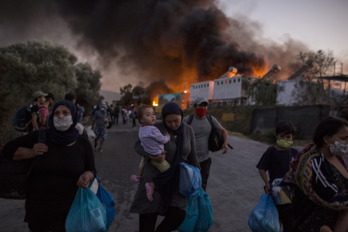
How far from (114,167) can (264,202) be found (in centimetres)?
561

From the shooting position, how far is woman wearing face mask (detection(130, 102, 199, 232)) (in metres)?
2.42

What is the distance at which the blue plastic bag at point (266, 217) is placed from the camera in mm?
2070

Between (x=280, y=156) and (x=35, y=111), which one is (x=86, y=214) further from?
(x=35, y=111)

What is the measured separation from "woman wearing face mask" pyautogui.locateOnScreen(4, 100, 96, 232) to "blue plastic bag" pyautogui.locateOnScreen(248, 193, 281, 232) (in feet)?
5.17

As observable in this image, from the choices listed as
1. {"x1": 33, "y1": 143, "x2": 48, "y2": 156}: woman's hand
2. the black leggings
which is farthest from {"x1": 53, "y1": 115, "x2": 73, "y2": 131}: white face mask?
the black leggings

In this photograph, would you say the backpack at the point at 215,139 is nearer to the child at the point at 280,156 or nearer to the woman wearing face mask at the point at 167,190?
the child at the point at 280,156

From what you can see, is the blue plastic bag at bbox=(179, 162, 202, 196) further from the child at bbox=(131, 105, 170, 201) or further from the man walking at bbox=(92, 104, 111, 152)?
the man walking at bbox=(92, 104, 111, 152)

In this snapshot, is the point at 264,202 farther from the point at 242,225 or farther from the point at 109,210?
the point at 242,225

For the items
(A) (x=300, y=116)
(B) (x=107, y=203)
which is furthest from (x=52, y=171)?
(A) (x=300, y=116)

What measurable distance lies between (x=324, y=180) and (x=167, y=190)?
140cm

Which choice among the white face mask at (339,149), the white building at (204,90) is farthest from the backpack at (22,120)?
the white building at (204,90)

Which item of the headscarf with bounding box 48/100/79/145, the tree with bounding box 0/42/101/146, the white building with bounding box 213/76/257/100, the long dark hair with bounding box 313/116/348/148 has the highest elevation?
Result: the white building with bounding box 213/76/257/100

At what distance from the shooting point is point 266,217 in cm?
210

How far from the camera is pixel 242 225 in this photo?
3.63 m
